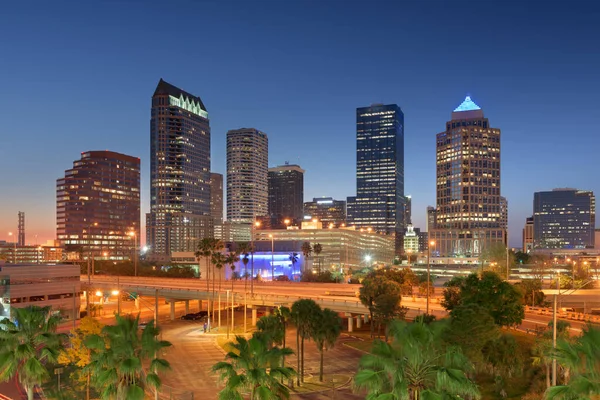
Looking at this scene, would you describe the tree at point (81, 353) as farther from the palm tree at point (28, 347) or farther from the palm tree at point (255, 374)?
the palm tree at point (255, 374)

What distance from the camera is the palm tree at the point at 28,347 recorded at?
31.2 meters

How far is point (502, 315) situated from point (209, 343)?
3993cm

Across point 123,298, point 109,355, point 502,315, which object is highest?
point 109,355

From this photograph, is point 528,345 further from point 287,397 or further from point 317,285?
point 317,285

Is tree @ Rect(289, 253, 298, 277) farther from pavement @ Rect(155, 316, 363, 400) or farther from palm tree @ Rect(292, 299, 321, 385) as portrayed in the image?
palm tree @ Rect(292, 299, 321, 385)

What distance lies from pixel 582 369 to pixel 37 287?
91.3 meters

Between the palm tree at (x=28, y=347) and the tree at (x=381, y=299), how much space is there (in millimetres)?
43895

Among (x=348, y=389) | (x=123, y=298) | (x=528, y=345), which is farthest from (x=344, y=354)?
(x=123, y=298)

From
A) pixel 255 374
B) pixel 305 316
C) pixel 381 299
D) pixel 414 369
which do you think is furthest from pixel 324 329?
pixel 414 369

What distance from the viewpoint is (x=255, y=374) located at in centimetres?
2566

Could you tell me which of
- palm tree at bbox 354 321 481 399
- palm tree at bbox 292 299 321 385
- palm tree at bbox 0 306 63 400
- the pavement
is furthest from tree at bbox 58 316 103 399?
palm tree at bbox 354 321 481 399

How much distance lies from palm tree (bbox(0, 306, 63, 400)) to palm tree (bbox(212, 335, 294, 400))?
12.9m

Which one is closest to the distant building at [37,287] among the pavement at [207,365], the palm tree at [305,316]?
the pavement at [207,365]

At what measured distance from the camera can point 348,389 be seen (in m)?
47.9
